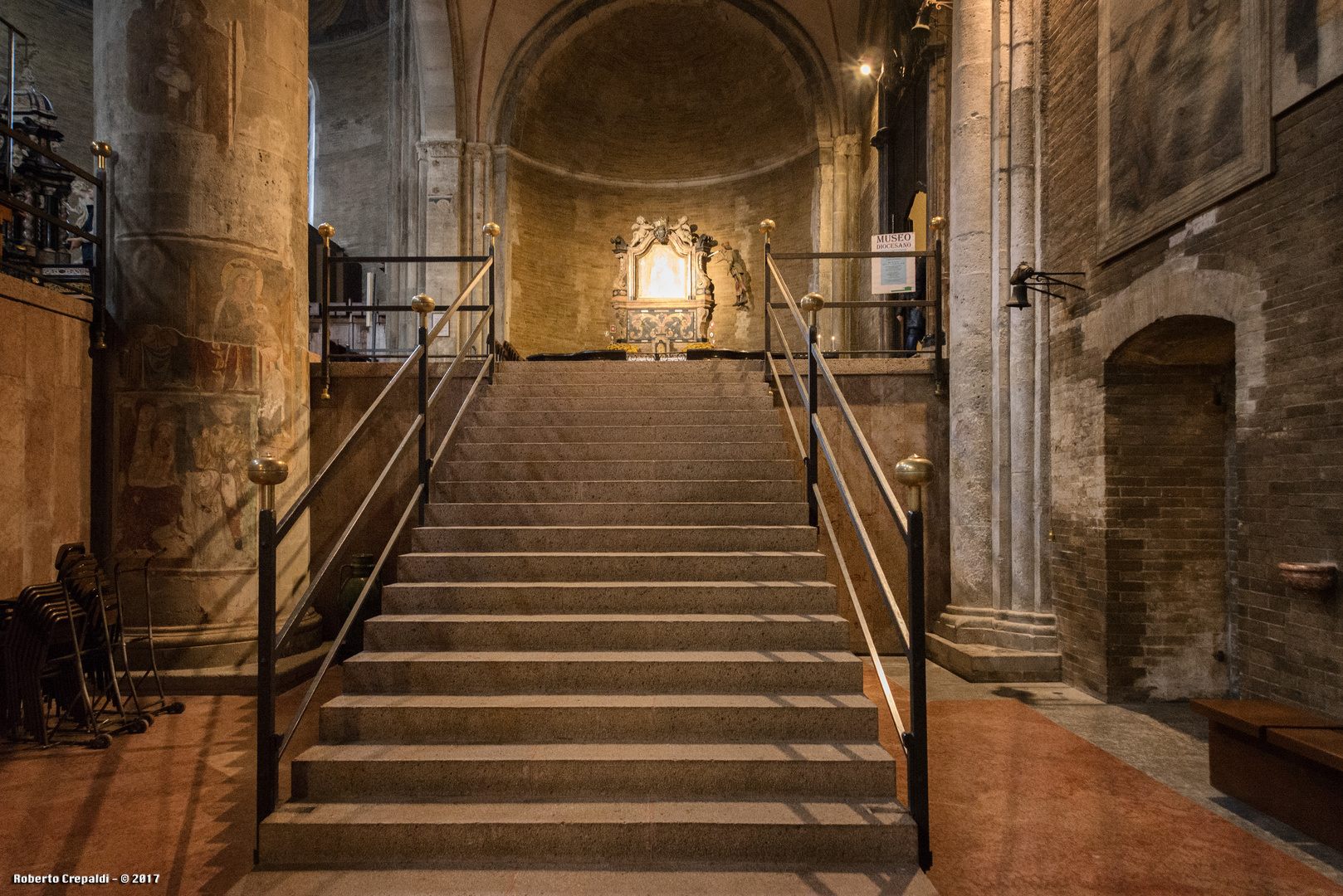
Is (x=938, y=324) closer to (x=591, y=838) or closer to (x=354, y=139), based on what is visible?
(x=591, y=838)

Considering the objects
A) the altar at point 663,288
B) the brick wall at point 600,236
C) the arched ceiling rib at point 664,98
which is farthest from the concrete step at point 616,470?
the arched ceiling rib at point 664,98

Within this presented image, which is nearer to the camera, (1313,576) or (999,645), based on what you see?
(1313,576)

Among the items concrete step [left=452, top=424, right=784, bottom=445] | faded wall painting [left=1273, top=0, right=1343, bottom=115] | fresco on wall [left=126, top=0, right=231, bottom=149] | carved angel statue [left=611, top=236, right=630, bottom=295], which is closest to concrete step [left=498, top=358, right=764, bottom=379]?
concrete step [left=452, top=424, right=784, bottom=445]

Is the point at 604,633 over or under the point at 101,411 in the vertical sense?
under

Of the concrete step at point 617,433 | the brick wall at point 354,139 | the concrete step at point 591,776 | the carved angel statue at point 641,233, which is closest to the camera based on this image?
the concrete step at point 591,776

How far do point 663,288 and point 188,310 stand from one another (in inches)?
318

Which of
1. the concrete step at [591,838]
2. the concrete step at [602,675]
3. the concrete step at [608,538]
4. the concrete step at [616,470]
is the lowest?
the concrete step at [591,838]

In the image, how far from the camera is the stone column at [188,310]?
5.18 m

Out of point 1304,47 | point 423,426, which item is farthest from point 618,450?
point 1304,47

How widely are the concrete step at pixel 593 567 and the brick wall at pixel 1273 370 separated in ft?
6.91

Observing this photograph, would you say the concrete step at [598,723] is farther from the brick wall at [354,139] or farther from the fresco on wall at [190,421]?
the brick wall at [354,139]

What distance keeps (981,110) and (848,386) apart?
2.28m

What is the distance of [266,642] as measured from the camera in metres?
2.81

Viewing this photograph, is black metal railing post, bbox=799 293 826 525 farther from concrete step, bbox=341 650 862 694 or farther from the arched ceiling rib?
the arched ceiling rib
